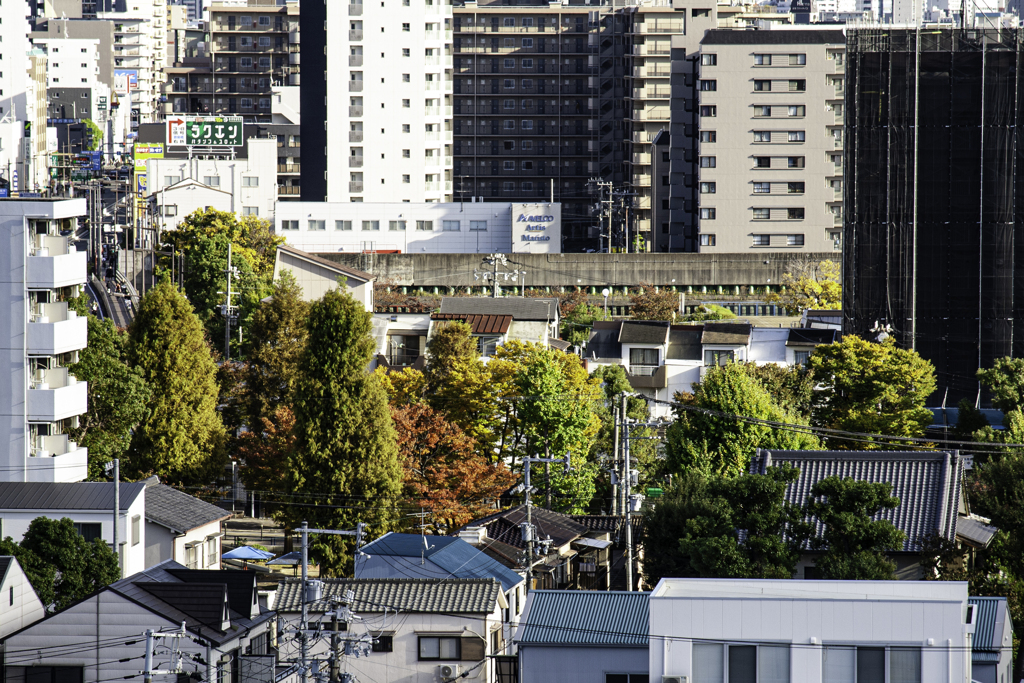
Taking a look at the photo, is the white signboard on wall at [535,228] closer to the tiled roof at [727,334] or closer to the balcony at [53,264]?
the tiled roof at [727,334]

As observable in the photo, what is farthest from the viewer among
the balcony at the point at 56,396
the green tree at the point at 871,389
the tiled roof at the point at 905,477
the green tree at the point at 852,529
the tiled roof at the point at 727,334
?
the tiled roof at the point at 727,334

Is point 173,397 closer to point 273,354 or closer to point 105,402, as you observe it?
→ point 105,402

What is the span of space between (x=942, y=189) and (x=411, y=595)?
27964mm

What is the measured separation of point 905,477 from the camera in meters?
22.6

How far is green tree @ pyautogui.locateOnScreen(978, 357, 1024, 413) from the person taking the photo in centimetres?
3109

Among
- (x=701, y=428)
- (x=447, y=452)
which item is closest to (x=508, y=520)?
(x=447, y=452)

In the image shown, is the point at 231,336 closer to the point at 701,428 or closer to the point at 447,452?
the point at 447,452

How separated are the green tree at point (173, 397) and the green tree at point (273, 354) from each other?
2304 millimetres

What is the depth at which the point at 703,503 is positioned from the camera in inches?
798

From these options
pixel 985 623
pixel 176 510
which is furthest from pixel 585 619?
pixel 176 510

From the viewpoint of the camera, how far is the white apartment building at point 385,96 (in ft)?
237

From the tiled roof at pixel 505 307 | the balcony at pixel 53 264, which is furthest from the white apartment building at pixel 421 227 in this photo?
the balcony at pixel 53 264

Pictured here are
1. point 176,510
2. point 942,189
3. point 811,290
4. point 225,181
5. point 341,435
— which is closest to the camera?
point 176,510

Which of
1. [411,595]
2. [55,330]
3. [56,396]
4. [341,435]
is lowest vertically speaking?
[411,595]
